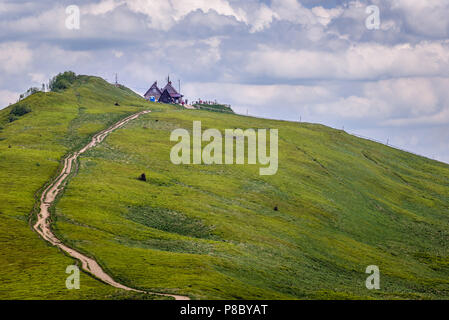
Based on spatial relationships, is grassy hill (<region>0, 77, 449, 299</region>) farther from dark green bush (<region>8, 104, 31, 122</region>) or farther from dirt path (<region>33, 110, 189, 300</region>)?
dark green bush (<region>8, 104, 31, 122</region>)

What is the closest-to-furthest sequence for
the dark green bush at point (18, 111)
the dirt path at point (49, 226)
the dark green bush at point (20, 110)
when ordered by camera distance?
the dirt path at point (49, 226)
the dark green bush at point (18, 111)
the dark green bush at point (20, 110)

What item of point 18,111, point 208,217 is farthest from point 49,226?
point 18,111

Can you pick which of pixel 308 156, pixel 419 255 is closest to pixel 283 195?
pixel 419 255

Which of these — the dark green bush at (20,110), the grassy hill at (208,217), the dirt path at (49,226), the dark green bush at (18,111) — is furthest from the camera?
the dark green bush at (20,110)

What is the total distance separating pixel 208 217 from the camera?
Result: 322 feet

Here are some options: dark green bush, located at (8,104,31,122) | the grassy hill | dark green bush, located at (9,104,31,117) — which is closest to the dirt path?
the grassy hill

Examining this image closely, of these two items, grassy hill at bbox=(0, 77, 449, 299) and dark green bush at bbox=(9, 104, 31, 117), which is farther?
dark green bush at bbox=(9, 104, 31, 117)

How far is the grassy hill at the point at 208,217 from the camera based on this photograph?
68312mm

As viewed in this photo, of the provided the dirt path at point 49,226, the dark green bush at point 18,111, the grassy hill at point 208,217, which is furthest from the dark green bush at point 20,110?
the dirt path at point 49,226

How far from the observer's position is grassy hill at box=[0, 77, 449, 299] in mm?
68312

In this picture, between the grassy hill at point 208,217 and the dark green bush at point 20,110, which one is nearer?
the grassy hill at point 208,217

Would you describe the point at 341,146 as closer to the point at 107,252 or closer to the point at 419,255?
the point at 419,255

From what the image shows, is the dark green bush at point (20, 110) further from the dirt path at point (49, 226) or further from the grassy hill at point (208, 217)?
the dirt path at point (49, 226)

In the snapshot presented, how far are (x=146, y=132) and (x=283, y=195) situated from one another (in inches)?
1740
